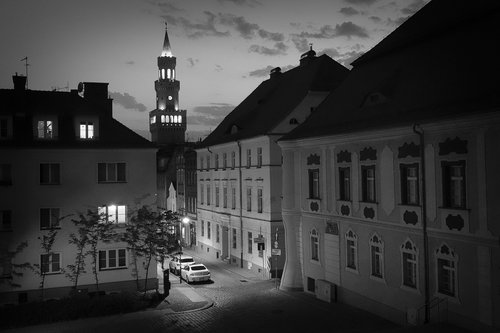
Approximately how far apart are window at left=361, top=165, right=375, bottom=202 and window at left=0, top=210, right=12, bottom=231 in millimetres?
21804

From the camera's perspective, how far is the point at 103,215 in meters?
34.4

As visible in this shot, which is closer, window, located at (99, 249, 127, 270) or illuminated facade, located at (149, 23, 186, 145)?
window, located at (99, 249, 127, 270)

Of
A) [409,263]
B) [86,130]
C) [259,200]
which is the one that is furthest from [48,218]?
[409,263]

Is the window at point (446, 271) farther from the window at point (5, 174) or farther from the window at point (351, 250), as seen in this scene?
the window at point (5, 174)

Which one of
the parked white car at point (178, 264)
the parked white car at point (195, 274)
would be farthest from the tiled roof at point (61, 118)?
the parked white car at point (178, 264)

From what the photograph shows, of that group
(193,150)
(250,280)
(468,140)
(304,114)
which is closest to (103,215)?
(250,280)

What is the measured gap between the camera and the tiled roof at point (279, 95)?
41.6 meters

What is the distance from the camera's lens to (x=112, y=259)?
3541 cm

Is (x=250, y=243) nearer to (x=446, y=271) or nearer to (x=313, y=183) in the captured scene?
(x=313, y=183)

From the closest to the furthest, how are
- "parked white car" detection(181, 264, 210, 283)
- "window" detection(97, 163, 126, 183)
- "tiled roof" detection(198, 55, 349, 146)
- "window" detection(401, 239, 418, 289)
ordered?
"window" detection(401, 239, 418, 289)
"window" detection(97, 163, 126, 183)
"parked white car" detection(181, 264, 210, 283)
"tiled roof" detection(198, 55, 349, 146)

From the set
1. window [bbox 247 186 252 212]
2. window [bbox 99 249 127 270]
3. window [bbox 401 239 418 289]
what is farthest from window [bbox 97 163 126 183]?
window [bbox 401 239 418 289]

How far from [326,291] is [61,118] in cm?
2055

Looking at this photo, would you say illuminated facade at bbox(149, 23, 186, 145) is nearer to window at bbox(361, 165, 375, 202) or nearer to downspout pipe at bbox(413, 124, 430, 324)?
window at bbox(361, 165, 375, 202)

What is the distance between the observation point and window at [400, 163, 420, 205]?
24172mm
